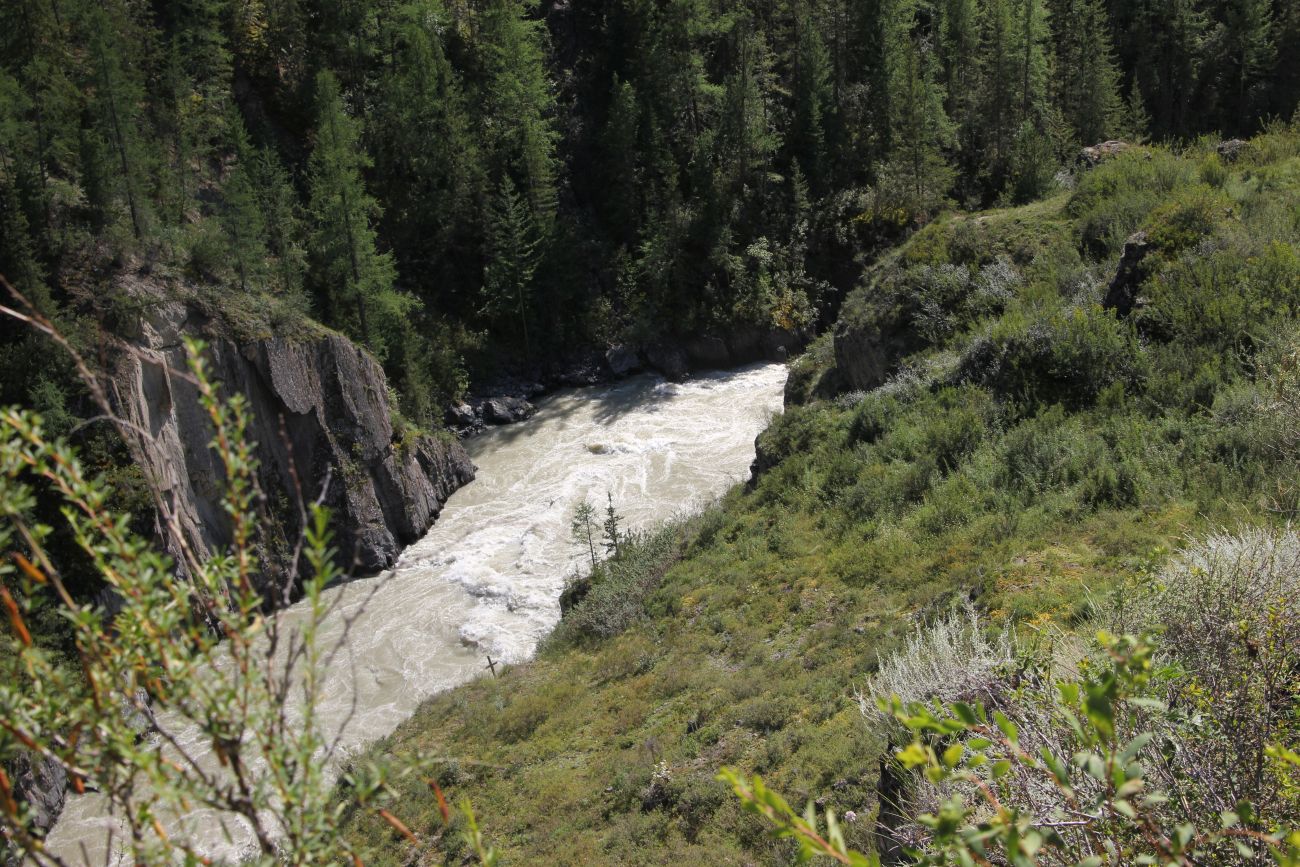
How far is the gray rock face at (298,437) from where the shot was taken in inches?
551

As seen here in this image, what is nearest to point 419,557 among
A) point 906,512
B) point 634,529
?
point 634,529

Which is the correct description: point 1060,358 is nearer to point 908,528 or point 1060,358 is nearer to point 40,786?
point 908,528

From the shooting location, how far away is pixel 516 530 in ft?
56.4

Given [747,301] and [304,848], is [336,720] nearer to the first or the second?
[304,848]


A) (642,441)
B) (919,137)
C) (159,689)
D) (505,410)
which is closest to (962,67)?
(919,137)

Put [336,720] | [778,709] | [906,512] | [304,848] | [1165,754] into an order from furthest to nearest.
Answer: [336,720] < [906,512] < [778,709] < [1165,754] < [304,848]

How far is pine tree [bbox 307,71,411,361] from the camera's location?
20969 mm

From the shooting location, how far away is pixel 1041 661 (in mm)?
3881

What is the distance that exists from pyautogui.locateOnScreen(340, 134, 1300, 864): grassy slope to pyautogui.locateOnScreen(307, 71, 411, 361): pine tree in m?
12.4

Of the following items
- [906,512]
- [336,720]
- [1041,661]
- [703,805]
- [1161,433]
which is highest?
[1041,661]

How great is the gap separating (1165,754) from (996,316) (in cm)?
1118

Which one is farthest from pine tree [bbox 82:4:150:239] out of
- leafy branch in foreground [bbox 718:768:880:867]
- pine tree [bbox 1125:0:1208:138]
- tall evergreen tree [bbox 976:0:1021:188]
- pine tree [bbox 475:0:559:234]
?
pine tree [bbox 1125:0:1208:138]

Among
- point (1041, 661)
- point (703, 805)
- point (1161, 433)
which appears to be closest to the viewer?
point (1041, 661)

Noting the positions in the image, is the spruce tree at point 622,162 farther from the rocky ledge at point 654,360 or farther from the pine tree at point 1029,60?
the pine tree at point 1029,60
